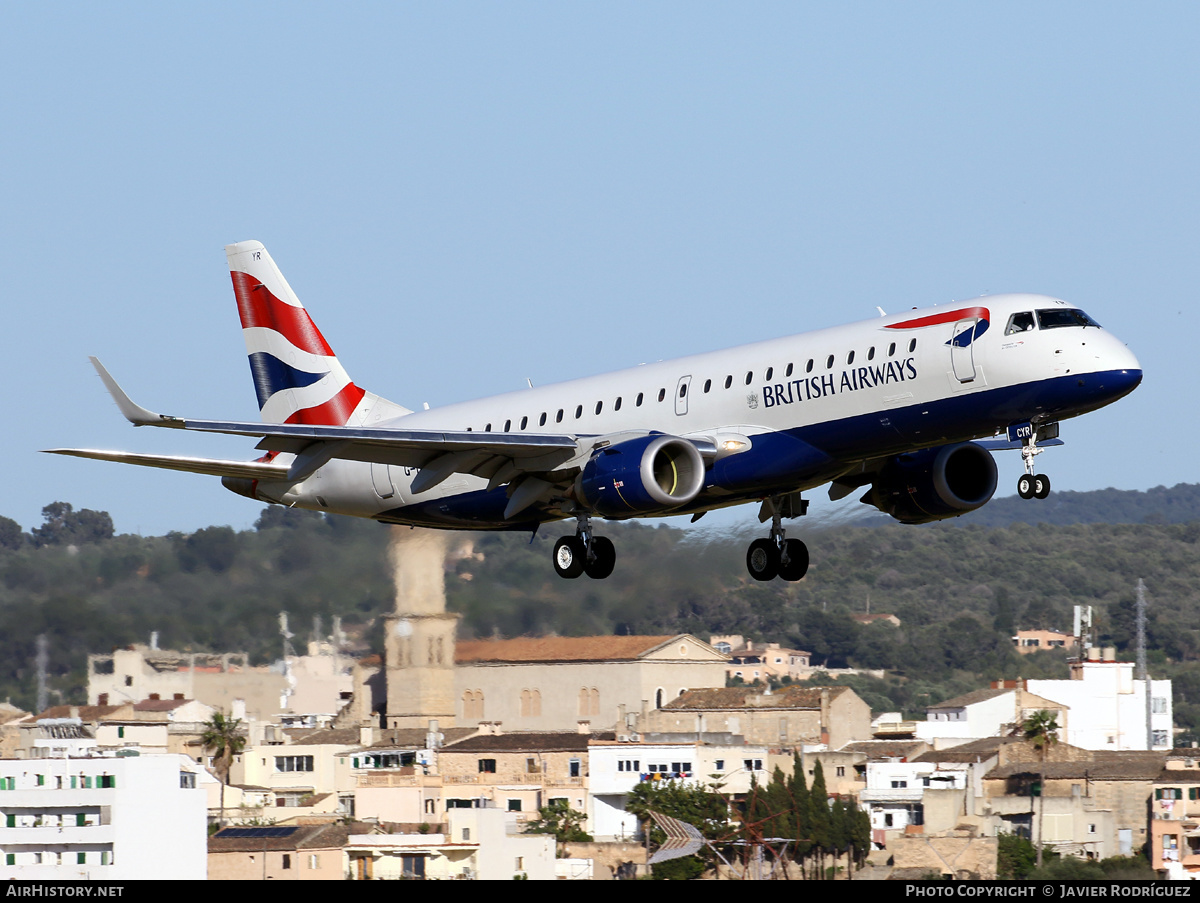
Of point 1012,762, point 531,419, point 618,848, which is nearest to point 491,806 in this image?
point 618,848

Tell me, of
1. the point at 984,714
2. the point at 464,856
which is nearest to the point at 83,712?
the point at 464,856

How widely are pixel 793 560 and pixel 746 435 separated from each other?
4.42 m

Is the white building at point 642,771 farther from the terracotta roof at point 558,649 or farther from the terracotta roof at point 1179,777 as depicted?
the terracotta roof at point 1179,777

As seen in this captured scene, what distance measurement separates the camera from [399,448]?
33.9m

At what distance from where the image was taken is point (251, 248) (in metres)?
43.6

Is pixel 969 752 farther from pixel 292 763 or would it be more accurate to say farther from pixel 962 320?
pixel 962 320

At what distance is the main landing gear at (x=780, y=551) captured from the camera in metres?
35.5

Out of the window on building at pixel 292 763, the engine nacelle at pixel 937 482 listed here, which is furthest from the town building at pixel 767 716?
the engine nacelle at pixel 937 482

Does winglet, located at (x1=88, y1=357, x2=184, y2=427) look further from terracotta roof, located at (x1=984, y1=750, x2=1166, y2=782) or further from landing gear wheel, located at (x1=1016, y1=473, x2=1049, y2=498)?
terracotta roof, located at (x1=984, y1=750, x2=1166, y2=782)

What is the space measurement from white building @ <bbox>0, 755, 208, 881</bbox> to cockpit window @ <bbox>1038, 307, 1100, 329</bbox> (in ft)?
141

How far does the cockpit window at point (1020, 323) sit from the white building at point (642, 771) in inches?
2242

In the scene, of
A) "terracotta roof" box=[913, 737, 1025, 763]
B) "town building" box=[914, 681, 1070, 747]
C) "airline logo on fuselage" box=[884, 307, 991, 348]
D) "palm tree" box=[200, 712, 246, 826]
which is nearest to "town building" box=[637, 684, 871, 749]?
"terracotta roof" box=[913, 737, 1025, 763]

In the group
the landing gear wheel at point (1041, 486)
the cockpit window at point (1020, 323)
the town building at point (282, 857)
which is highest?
the cockpit window at point (1020, 323)

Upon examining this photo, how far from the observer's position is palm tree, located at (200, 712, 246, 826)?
94.6m
